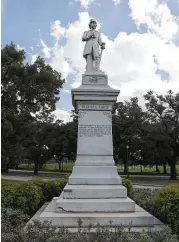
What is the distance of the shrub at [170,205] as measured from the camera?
23.9 ft

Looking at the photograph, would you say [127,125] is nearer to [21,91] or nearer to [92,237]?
[21,91]

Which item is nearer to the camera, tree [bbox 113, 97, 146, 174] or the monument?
the monument

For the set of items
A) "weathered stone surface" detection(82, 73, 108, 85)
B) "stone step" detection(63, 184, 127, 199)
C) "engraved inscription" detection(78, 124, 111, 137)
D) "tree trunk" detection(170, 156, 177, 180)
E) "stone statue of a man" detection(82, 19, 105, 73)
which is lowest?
"tree trunk" detection(170, 156, 177, 180)

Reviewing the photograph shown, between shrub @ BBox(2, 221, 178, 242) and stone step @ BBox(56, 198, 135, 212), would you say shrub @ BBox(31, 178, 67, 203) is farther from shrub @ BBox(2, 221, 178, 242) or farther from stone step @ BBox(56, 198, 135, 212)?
shrub @ BBox(2, 221, 178, 242)

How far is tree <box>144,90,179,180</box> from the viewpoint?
3816 cm

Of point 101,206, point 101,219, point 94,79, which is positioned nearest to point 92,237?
point 101,219

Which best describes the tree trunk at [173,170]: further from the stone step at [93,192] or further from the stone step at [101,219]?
the stone step at [101,219]

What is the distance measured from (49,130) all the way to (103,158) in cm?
4651

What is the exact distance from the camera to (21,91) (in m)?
31.1

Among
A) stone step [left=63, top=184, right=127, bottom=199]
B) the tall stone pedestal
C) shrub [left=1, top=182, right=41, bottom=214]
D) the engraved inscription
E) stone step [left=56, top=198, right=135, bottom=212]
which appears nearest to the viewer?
the tall stone pedestal

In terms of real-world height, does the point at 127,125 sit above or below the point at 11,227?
above

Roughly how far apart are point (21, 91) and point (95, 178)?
75.1ft

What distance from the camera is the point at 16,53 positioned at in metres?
31.5

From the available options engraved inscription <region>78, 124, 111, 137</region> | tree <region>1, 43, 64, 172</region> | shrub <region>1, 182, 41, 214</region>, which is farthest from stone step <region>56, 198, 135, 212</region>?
tree <region>1, 43, 64, 172</region>
